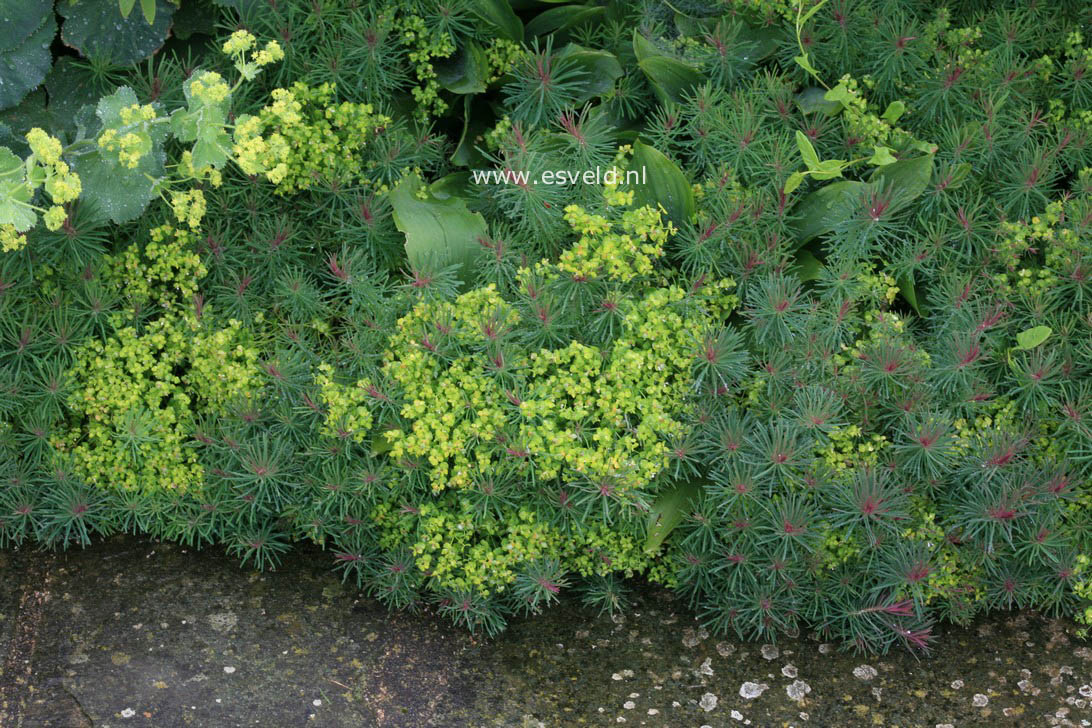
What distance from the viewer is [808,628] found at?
7.64 ft

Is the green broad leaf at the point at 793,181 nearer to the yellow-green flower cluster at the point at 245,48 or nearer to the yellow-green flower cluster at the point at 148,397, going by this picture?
the yellow-green flower cluster at the point at 245,48

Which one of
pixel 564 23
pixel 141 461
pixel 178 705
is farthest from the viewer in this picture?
pixel 564 23

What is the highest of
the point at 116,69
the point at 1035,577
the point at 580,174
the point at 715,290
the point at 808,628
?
the point at 116,69

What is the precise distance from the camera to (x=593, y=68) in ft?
8.84

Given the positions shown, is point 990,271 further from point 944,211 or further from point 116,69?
point 116,69

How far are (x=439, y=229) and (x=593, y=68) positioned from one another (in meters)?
0.63

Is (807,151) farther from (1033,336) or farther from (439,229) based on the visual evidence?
(439,229)

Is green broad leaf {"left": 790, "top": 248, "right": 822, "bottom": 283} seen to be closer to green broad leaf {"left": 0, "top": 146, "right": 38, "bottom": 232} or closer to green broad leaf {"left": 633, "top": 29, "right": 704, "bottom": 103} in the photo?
green broad leaf {"left": 633, "top": 29, "right": 704, "bottom": 103}

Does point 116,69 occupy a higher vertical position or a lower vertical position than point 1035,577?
higher

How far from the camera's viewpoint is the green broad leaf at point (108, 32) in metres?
2.52

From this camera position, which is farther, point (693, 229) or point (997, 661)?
point (693, 229)

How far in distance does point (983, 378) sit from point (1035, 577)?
0.44 metres

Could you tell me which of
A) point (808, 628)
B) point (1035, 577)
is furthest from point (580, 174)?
point (1035, 577)

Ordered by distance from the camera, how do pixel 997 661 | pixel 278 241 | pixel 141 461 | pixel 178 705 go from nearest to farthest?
pixel 178 705, pixel 997 661, pixel 141 461, pixel 278 241
